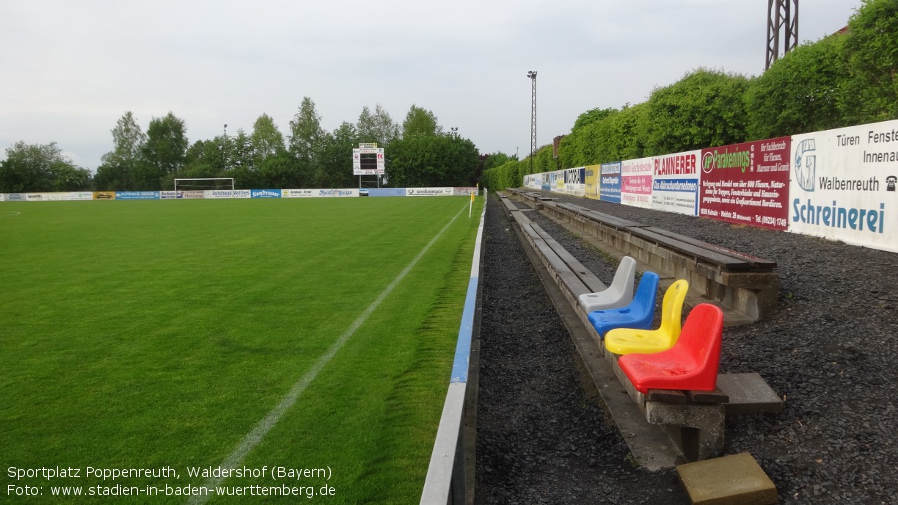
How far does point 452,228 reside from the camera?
21.1 meters

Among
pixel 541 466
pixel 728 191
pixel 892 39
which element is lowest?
pixel 541 466

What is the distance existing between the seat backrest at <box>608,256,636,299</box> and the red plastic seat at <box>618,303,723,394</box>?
5.20 ft

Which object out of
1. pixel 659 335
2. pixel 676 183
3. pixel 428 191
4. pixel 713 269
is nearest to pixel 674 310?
pixel 659 335

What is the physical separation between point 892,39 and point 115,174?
99.6 metres

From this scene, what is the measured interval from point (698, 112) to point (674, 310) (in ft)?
71.3

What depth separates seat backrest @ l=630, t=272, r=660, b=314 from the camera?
5258 mm

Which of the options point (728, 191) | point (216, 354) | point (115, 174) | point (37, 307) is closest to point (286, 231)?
point (37, 307)

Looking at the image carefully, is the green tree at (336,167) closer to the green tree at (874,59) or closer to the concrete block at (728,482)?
the green tree at (874,59)

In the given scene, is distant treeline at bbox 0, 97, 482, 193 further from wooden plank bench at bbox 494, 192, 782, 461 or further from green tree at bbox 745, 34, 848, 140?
wooden plank bench at bbox 494, 192, 782, 461

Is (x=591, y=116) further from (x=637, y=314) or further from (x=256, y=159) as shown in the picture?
(x=637, y=314)

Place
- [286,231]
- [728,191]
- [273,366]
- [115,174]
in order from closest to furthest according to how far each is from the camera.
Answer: [273,366], [728,191], [286,231], [115,174]

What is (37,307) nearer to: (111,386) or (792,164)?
(111,386)

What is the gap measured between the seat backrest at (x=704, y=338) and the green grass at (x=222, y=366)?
5.97 ft

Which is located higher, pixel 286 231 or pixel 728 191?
pixel 728 191
